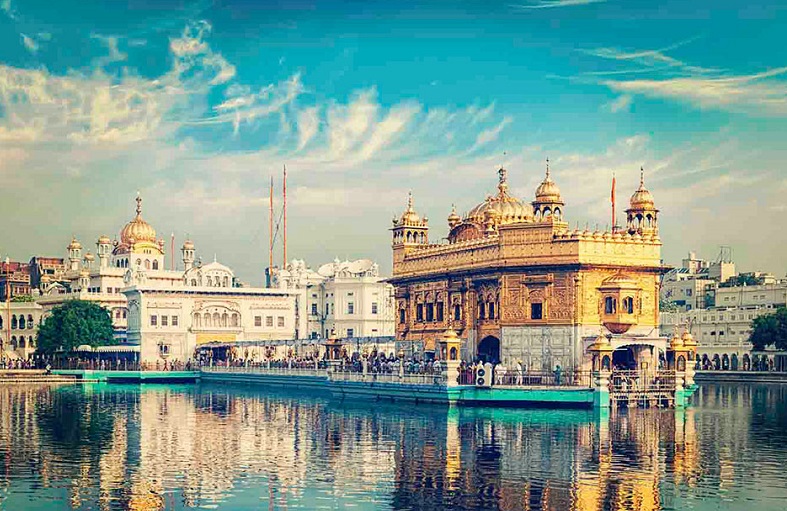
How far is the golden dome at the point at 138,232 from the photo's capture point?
10169 centimetres

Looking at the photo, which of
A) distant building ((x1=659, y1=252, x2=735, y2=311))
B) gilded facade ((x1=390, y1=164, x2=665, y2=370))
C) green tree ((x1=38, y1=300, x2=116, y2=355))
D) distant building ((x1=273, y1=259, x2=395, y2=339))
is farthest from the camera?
distant building ((x1=659, y1=252, x2=735, y2=311))

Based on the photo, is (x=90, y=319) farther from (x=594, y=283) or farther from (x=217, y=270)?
(x=594, y=283)

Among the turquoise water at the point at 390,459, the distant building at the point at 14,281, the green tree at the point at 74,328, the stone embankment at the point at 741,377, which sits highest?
the distant building at the point at 14,281

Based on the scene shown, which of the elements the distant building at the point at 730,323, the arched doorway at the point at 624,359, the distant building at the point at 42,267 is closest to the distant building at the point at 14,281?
the distant building at the point at 42,267

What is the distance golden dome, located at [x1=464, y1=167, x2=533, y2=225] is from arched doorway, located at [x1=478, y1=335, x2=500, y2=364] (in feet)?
27.6

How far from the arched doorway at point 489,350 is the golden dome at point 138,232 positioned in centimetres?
5199

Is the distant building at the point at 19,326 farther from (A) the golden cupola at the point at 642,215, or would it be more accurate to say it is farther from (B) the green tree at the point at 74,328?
(A) the golden cupola at the point at 642,215

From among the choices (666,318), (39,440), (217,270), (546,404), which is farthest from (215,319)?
(39,440)

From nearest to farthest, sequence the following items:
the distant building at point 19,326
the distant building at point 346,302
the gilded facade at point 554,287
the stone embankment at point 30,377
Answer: the gilded facade at point 554,287 → the stone embankment at point 30,377 → the distant building at point 346,302 → the distant building at point 19,326

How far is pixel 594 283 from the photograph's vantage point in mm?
51625

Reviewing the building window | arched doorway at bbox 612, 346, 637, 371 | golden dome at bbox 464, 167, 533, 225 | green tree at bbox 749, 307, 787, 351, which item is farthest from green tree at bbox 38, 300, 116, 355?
green tree at bbox 749, 307, 787, 351

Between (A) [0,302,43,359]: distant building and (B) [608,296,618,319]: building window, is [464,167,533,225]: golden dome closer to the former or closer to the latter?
(B) [608,296,618,319]: building window

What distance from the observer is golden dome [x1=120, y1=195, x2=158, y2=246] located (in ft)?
334

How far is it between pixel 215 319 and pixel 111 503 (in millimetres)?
67925
